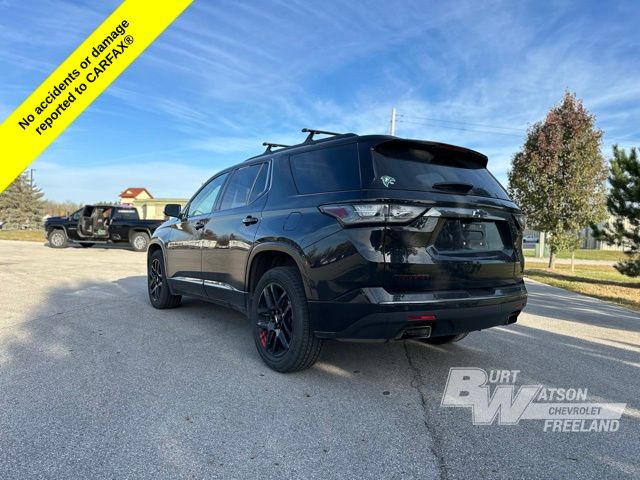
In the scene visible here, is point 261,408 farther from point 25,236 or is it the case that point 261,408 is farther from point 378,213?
point 25,236

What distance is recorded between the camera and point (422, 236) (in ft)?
9.98

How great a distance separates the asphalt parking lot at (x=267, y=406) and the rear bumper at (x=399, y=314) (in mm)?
523

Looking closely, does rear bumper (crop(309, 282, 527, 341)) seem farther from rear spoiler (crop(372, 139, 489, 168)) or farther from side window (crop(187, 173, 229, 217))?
side window (crop(187, 173, 229, 217))

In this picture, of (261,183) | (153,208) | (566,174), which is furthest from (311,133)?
(153,208)

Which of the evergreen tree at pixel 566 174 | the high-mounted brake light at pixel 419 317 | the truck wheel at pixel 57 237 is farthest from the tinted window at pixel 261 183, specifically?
the truck wheel at pixel 57 237

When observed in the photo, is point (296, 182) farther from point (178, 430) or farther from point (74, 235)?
point (74, 235)

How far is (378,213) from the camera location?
2.97 meters

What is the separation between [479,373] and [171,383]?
255 cm

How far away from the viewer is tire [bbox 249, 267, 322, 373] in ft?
11.1

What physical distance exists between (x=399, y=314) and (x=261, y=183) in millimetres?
2054

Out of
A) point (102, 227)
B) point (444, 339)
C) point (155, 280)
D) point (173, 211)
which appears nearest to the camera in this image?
point (444, 339)

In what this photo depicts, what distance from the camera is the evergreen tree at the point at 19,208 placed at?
51594mm

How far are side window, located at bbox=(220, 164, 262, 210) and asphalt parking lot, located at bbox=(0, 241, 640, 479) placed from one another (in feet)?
4.78

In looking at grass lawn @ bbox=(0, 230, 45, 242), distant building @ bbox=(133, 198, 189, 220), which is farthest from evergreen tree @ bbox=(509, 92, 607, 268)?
distant building @ bbox=(133, 198, 189, 220)
